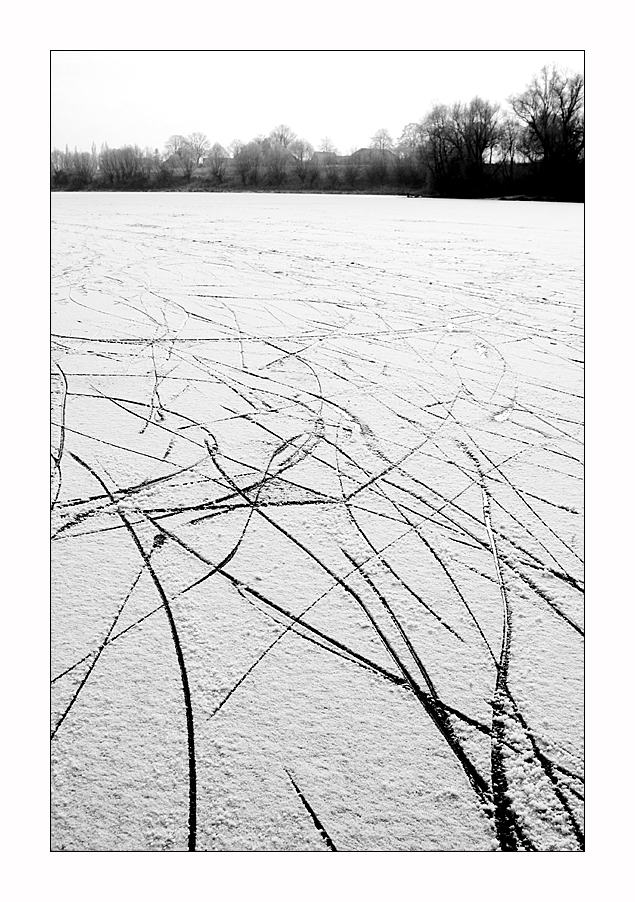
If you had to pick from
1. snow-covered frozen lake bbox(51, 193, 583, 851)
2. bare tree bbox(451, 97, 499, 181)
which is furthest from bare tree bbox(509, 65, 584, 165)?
snow-covered frozen lake bbox(51, 193, 583, 851)

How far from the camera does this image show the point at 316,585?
246 centimetres

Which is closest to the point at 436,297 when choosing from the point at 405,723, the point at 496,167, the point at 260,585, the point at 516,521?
the point at 516,521

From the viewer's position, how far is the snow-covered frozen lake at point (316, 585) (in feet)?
5.71

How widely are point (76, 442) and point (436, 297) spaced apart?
4.12 meters

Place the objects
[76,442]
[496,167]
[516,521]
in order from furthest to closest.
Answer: [496,167]
[76,442]
[516,521]

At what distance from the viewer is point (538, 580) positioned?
2525 millimetres

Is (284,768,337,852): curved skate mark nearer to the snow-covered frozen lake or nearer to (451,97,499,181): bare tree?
the snow-covered frozen lake

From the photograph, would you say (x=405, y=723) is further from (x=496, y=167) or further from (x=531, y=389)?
(x=496, y=167)

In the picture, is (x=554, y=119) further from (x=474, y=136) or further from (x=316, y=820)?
(x=316, y=820)

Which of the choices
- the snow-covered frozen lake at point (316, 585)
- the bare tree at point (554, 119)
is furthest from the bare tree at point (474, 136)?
the snow-covered frozen lake at point (316, 585)

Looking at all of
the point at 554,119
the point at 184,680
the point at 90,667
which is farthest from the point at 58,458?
Answer: the point at 554,119

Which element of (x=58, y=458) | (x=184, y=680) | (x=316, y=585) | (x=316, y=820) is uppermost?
(x=58, y=458)

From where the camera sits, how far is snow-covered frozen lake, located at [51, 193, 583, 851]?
1.74 m

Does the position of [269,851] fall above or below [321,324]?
below
